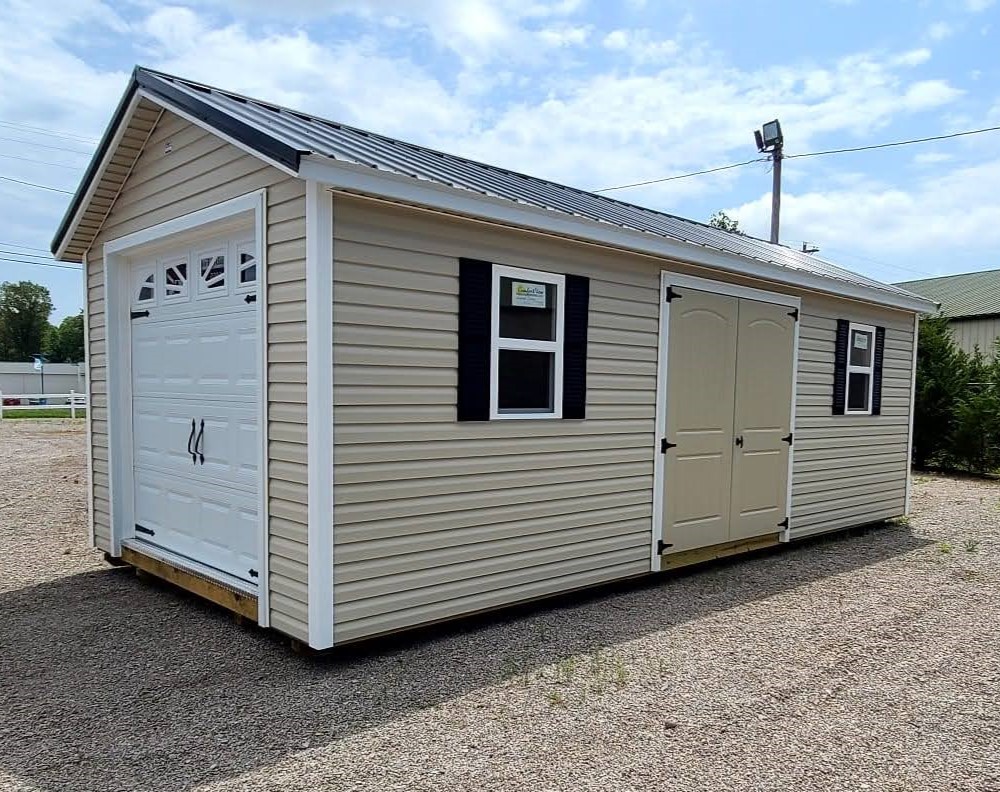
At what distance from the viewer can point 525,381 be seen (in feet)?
14.3

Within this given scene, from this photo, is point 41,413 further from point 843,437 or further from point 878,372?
point 878,372

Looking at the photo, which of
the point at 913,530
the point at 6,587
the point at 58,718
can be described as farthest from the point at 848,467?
the point at 6,587

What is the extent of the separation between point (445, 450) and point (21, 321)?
66.8 meters

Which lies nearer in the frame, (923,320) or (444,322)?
(444,322)

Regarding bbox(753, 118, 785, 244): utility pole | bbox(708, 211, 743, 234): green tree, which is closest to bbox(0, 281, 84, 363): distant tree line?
bbox(708, 211, 743, 234): green tree

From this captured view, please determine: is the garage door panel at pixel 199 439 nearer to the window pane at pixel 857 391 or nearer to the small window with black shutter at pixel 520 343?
the small window with black shutter at pixel 520 343

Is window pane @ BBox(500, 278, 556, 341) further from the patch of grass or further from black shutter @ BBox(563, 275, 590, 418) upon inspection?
the patch of grass

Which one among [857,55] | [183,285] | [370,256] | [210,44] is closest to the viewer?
[370,256]

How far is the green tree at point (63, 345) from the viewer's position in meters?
59.0

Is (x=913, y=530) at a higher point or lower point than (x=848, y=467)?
lower

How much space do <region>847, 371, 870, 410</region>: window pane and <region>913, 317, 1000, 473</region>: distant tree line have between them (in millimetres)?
6002

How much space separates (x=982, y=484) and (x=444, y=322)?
35.9 feet

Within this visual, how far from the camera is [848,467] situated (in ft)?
23.2

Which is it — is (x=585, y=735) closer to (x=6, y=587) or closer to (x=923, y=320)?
(x=6, y=587)
